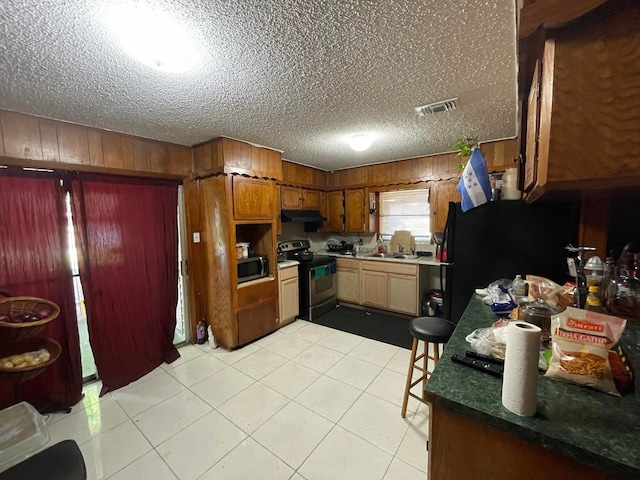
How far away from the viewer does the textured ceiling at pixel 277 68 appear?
1.12 meters

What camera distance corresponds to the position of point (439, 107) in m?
2.08

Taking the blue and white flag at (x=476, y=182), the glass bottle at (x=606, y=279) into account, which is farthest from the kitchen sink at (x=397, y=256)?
the glass bottle at (x=606, y=279)

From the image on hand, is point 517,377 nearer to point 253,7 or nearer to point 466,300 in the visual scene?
point 466,300

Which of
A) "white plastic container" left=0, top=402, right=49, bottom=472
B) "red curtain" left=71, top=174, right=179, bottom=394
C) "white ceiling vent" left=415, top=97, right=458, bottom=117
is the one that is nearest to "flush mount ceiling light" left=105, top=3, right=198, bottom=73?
"red curtain" left=71, top=174, right=179, bottom=394

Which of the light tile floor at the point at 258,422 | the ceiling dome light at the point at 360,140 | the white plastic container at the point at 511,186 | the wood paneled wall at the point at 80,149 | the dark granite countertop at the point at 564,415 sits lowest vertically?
the light tile floor at the point at 258,422

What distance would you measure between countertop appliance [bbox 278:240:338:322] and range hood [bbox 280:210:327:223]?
0.45 metres

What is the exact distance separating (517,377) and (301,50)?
1.67 m

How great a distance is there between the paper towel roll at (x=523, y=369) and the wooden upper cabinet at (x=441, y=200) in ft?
10.4

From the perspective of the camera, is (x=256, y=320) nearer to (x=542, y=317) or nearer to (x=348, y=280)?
(x=348, y=280)

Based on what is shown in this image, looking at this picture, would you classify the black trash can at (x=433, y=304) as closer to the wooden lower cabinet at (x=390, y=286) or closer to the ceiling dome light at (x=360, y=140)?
the wooden lower cabinet at (x=390, y=286)

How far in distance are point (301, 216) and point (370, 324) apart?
194cm

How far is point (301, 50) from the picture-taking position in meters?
1.37

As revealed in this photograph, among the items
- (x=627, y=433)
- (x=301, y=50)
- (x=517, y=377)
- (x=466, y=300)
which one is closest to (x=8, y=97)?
(x=301, y=50)

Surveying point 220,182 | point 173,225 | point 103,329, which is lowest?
A: point 103,329
